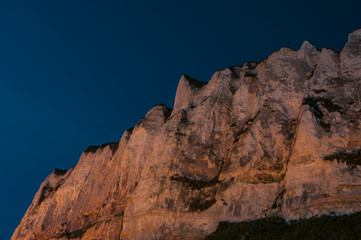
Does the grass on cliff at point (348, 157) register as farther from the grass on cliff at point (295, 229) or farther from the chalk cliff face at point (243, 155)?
the grass on cliff at point (295, 229)

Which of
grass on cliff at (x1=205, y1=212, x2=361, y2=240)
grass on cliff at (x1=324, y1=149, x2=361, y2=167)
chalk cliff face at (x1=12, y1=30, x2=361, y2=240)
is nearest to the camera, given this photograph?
grass on cliff at (x1=205, y1=212, x2=361, y2=240)

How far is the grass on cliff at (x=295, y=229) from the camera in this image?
932 inches

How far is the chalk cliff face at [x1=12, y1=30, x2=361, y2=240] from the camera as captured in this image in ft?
94.0

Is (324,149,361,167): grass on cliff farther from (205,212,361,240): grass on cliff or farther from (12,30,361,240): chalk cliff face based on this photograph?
(205,212,361,240): grass on cliff

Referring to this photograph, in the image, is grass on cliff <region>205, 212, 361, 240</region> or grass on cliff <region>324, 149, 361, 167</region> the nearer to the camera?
grass on cliff <region>205, 212, 361, 240</region>

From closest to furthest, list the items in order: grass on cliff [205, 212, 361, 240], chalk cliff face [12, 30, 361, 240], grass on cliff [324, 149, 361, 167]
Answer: grass on cliff [205, 212, 361, 240] → grass on cliff [324, 149, 361, 167] → chalk cliff face [12, 30, 361, 240]

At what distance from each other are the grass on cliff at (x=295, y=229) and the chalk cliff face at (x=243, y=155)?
80 centimetres

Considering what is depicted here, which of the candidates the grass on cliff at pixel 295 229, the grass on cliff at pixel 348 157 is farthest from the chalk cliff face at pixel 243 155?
the grass on cliff at pixel 295 229

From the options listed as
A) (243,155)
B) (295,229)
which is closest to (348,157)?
(295,229)

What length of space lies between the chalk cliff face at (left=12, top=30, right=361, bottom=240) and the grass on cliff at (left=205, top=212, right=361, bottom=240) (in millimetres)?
804

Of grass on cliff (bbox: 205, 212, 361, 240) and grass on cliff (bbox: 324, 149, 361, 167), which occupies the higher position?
grass on cliff (bbox: 324, 149, 361, 167)

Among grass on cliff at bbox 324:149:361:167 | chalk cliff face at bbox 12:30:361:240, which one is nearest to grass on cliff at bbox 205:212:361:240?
chalk cliff face at bbox 12:30:361:240

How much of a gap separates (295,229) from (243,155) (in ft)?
31.5

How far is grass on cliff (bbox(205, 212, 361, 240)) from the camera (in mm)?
23672
